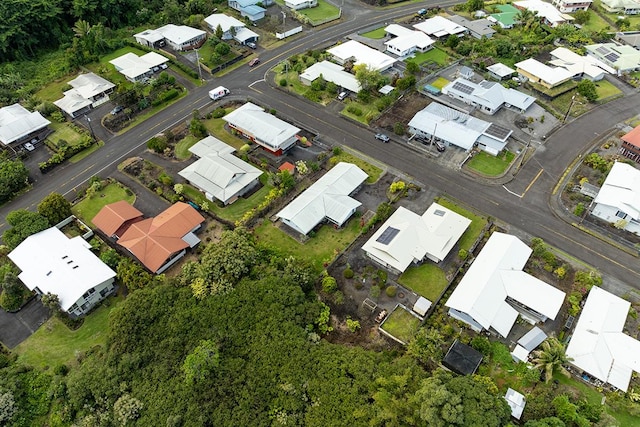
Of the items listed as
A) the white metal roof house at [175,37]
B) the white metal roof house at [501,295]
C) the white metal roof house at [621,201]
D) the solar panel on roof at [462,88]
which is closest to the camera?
the white metal roof house at [501,295]

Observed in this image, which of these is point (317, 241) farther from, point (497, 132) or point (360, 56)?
point (360, 56)

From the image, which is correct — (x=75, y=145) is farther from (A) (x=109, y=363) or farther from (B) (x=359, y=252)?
(B) (x=359, y=252)

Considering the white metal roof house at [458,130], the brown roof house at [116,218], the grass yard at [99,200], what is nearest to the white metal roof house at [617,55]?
the white metal roof house at [458,130]

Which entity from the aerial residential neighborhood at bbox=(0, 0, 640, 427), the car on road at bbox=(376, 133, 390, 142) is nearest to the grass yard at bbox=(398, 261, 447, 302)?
the aerial residential neighborhood at bbox=(0, 0, 640, 427)

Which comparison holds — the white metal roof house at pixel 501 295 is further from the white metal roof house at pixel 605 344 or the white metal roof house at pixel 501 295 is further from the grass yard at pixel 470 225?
the grass yard at pixel 470 225

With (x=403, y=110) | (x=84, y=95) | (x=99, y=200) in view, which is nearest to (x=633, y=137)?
(x=403, y=110)

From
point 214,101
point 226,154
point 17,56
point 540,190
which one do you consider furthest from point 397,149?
point 17,56

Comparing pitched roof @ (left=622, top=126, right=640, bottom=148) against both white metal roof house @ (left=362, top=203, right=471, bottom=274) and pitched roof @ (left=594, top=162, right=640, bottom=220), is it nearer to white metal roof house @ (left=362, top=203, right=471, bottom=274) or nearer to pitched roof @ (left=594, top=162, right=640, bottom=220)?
pitched roof @ (left=594, top=162, right=640, bottom=220)
